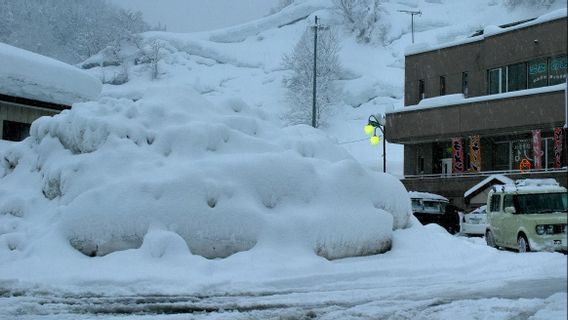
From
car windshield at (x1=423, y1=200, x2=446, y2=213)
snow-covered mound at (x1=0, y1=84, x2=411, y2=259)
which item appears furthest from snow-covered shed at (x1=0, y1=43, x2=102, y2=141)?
car windshield at (x1=423, y1=200, x2=446, y2=213)

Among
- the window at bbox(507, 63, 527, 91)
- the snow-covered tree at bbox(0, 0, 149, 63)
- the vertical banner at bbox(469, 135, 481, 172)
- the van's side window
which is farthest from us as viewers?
the snow-covered tree at bbox(0, 0, 149, 63)

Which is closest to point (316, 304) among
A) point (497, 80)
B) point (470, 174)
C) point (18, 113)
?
point (18, 113)

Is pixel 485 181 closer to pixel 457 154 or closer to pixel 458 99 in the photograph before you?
pixel 457 154

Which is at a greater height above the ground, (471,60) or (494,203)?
(471,60)

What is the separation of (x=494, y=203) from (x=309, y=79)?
6080cm

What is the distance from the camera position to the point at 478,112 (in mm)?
32750

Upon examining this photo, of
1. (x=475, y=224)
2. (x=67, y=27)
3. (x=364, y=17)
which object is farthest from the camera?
(x=67, y=27)

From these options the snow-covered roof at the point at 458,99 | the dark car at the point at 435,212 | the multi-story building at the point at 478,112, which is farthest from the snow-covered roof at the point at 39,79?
the snow-covered roof at the point at 458,99

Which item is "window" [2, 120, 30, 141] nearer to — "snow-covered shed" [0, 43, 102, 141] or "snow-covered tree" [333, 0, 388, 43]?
"snow-covered shed" [0, 43, 102, 141]

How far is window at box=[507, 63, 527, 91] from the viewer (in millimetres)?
30859

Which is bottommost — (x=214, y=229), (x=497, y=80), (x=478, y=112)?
(x=214, y=229)

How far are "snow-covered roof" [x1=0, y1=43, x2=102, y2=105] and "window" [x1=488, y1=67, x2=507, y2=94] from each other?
814 inches

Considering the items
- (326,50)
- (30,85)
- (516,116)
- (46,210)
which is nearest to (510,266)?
(46,210)

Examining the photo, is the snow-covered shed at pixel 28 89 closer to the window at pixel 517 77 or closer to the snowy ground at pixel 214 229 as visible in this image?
the snowy ground at pixel 214 229
